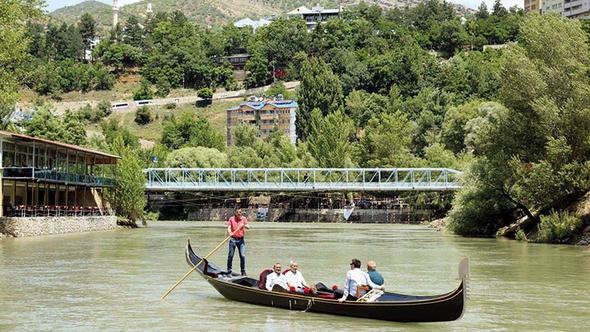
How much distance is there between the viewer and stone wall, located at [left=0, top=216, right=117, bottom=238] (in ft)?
178

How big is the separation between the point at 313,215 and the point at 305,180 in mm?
7133

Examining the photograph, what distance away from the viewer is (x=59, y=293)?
26.5 metres

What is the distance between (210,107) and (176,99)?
7.87 m

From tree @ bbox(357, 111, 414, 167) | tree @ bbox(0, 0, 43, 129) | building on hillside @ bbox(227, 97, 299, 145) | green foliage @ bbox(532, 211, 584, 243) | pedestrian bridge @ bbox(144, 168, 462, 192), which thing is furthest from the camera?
building on hillside @ bbox(227, 97, 299, 145)

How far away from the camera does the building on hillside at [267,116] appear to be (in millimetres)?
167625

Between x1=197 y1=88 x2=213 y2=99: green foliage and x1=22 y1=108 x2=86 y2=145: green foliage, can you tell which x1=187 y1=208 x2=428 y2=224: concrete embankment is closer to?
x1=22 y1=108 x2=86 y2=145: green foliage

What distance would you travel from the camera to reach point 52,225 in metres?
60.2

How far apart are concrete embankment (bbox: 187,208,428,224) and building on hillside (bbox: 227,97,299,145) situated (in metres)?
50.5

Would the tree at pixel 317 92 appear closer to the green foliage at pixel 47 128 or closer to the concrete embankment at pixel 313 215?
the concrete embankment at pixel 313 215

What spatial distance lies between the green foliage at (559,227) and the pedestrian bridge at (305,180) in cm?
3837

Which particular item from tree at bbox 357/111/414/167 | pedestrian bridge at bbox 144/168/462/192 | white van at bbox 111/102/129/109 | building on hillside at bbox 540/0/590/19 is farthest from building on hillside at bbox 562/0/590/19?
white van at bbox 111/102/129/109

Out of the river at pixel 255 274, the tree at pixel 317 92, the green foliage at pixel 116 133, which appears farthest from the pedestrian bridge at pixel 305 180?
the river at pixel 255 274

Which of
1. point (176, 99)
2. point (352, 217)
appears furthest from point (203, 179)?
point (176, 99)

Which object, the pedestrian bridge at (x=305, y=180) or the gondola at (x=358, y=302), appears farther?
the pedestrian bridge at (x=305, y=180)
